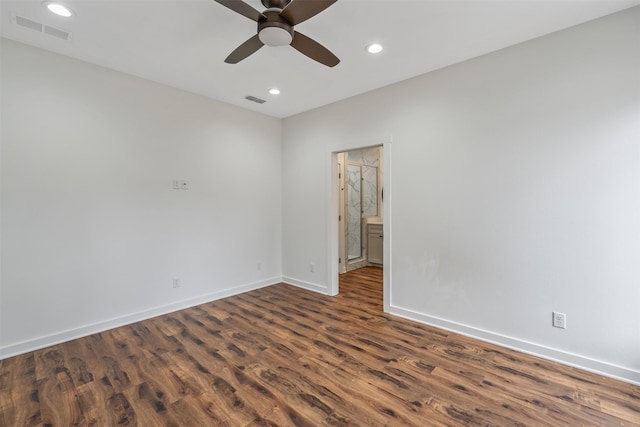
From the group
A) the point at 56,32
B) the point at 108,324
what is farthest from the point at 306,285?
the point at 56,32

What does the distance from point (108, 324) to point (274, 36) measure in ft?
10.7

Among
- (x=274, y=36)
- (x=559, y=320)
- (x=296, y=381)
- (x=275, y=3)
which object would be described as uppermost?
(x=275, y=3)

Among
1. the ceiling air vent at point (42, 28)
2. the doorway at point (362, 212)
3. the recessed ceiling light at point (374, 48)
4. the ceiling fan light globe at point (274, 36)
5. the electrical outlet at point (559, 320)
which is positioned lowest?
the electrical outlet at point (559, 320)

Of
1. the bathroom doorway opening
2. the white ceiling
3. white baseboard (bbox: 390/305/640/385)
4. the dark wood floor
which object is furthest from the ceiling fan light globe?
the bathroom doorway opening

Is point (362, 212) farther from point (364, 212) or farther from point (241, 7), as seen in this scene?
point (241, 7)

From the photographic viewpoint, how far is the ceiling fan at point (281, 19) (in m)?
1.68

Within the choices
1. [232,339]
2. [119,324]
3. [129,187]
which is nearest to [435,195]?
[232,339]

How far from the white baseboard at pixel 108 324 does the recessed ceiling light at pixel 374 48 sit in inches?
136

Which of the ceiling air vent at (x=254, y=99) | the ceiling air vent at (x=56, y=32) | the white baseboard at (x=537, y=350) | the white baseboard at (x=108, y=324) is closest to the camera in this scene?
the white baseboard at (x=537, y=350)

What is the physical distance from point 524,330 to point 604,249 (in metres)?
0.92

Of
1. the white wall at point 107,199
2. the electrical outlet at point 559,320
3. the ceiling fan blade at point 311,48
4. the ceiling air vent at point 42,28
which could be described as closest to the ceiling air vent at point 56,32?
the ceiling air vent at point 42,28

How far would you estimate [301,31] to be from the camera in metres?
2.36

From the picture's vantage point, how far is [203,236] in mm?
3826

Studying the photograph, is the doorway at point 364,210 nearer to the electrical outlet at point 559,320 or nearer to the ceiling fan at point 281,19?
the electrical outlet at point 559,320
